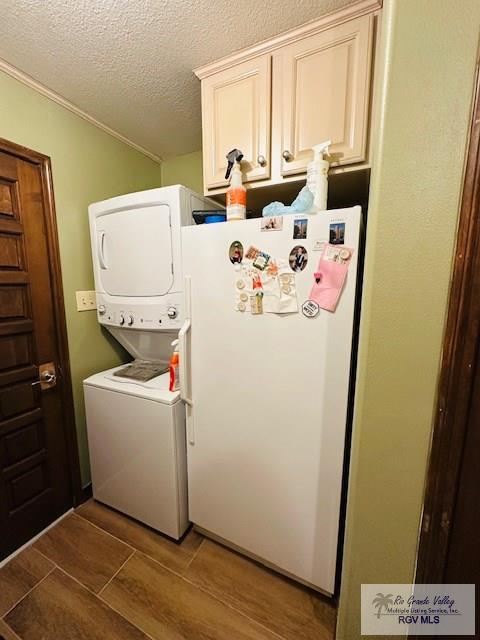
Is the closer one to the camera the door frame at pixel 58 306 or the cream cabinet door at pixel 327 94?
the cream cabinet door at pixel 327 94

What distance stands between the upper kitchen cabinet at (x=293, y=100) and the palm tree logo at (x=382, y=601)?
1.44 meters

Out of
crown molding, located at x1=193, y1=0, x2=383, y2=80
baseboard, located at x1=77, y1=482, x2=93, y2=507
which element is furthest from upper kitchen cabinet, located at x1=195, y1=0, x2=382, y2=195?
baseboard, located at x1=77, y1=482, x2=93, y2=507

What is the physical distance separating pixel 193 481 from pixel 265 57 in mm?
1951

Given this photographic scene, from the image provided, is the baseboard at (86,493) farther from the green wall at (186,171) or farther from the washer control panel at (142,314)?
the green wall at (186,171)

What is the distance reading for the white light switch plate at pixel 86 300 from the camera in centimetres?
157

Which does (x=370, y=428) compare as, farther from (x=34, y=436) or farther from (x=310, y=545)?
(x=34, y=436)

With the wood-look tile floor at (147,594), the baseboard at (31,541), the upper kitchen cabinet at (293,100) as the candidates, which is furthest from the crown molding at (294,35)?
the baseboard at (31,541)

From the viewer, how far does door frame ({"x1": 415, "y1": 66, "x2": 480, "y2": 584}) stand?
0.58 metres

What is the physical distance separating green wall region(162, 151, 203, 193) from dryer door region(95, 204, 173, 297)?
30.9 inches

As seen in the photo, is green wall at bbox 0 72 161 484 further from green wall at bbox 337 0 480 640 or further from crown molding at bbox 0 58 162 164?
green wall at bbox 337 0 480 640

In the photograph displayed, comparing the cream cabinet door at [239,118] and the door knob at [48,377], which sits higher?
the cream cabinet door at [239,118]

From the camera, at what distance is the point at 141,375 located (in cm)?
148

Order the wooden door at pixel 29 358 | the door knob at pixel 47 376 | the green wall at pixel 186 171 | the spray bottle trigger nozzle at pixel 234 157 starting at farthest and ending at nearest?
the green wall at pixel 186 171, the door knob at pixel 47 376, the wooden door at pixel 29 358, the spray bottle trigger nozzle at pixel 234 157

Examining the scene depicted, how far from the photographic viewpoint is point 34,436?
4.52ft
